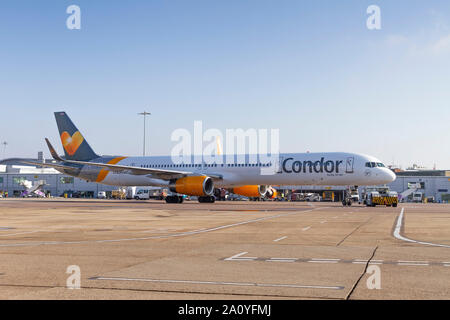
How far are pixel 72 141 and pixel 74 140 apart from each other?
0.29 m

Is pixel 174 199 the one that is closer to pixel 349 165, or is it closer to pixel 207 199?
pixel 207 199

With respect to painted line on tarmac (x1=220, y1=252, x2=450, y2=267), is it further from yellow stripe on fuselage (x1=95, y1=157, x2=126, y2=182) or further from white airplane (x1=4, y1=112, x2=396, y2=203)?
yellow stripe on fuselage (x1=95, y1=157, x2=126, y2=182)

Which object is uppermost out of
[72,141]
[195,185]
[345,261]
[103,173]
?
[72,141]

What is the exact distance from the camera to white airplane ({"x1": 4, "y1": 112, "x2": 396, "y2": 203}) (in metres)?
45.8

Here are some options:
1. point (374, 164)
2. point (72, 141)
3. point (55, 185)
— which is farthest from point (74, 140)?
point (55, 185)

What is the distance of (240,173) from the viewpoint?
165 ft

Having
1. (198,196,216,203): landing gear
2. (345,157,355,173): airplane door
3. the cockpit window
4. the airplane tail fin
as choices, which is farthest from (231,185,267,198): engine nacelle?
the airplane tail fin

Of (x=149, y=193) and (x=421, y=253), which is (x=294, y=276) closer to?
(x=421, y=253)

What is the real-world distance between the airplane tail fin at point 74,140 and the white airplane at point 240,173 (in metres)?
1.00

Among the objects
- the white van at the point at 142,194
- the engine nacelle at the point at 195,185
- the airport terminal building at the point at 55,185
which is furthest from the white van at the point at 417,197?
the airport terminal building at the point at 55,185

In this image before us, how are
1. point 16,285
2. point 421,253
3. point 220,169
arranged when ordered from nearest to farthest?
point 16,285
point 421,253
point 220,169

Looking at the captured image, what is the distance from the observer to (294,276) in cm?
839
